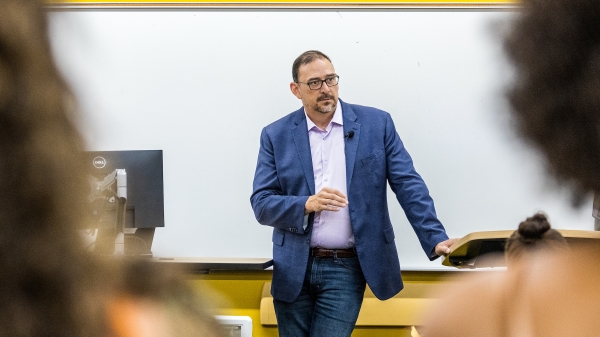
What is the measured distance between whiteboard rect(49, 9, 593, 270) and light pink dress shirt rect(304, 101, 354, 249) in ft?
3.46

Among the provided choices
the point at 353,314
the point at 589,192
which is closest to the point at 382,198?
the point at 353,314

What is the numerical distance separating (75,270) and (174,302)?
0.09 m

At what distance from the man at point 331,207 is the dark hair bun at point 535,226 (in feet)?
5.99

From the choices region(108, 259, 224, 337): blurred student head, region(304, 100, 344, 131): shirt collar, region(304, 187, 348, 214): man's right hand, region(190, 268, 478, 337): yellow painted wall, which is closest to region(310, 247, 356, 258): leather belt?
region(304, 187, 348, 214): man's right hand

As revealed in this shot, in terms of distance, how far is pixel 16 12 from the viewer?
43 cm

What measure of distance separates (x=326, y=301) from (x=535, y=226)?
6.79ft

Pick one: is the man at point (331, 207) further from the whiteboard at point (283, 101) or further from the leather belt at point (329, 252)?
the whiteboard at point (283, 101)

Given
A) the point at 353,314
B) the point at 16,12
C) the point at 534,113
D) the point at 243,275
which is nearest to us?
the point at 16,12

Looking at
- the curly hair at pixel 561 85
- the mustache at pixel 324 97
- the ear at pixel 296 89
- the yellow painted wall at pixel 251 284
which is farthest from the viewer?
the yellow painted wall at pixel 251 284

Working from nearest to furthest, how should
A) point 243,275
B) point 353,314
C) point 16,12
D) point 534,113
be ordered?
point 16,12
point 534,113
point 353,314
point 243,275

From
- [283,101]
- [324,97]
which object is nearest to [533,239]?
[324,97]

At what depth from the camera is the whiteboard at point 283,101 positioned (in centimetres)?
441

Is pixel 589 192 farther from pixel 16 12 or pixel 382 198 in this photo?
pixel 382 198

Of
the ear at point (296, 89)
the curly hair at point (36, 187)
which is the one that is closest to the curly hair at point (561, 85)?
the curly hair at point (36, 187)
